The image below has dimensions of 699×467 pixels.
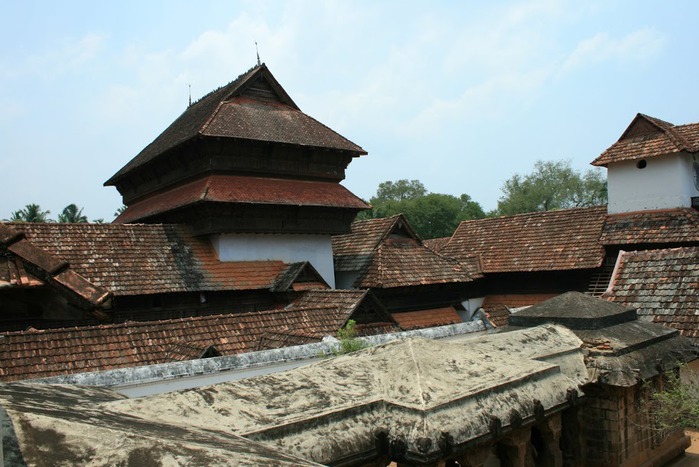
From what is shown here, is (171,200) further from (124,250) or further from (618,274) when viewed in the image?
(618,274)

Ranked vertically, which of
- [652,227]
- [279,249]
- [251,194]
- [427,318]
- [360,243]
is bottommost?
[427,318]

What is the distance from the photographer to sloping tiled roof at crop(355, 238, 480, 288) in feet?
54.6

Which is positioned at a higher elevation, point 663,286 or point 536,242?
point 536,242

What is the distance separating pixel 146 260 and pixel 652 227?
14450 millimetres

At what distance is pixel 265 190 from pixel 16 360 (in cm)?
846

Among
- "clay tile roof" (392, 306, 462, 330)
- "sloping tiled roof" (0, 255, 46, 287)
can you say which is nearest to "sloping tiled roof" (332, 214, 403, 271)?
"clay tile roof" (392, 306, 462, 330)

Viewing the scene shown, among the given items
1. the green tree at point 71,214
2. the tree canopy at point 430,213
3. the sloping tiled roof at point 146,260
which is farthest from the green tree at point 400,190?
the sloping tiled roof at point 146,260

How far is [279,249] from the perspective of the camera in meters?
16.1

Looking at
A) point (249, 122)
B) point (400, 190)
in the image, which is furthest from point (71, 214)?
point (400, 190)

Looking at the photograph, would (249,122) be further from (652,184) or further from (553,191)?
(553,191)

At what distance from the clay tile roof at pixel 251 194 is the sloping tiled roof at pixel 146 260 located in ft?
4.04

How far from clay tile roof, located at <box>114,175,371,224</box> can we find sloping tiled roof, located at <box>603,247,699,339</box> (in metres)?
7.89

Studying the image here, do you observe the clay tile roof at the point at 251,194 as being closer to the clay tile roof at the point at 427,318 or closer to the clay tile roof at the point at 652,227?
the clay tile roof at the point at 427,318

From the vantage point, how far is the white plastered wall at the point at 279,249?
15.1 m
